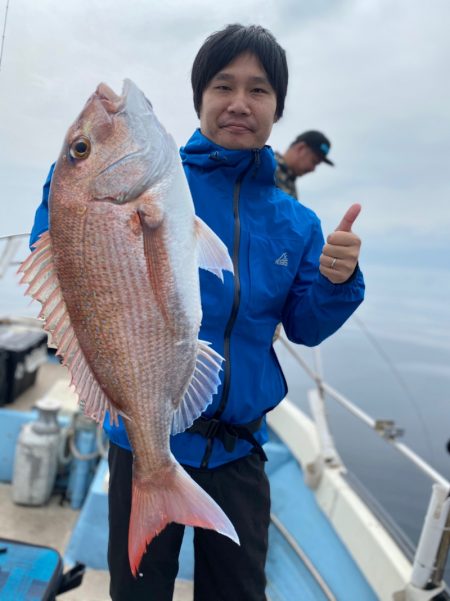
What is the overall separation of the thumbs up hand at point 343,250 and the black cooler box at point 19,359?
4805 millimetres

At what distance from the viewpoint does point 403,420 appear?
631 inches

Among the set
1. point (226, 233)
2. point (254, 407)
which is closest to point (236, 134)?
point (226, 233)

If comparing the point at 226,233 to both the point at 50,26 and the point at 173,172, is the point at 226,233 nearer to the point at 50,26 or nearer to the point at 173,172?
the point at 173,172

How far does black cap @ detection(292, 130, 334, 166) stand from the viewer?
427 cm

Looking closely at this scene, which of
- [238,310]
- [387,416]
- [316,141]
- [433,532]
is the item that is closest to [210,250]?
[238,310]

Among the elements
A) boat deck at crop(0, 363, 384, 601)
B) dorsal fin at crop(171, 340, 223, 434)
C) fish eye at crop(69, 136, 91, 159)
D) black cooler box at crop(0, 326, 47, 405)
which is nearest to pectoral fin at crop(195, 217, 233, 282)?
dorsal fin at crop(171, 340, 223, 434)

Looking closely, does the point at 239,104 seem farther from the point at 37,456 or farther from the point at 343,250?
the point at 37,456

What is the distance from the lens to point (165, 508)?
4.68 ft

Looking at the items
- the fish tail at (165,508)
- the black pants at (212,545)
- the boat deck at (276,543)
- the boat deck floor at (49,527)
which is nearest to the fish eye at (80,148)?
the fish tail at (165,508)

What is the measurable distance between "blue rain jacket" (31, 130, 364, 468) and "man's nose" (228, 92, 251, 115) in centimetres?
14

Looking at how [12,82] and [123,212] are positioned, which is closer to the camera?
[123,212]

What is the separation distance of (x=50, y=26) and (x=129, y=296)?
3.16 ft

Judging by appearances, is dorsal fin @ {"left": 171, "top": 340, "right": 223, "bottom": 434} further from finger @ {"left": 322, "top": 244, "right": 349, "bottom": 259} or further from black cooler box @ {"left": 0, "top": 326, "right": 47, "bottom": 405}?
black cooler box @ {"left": 0, "top": 326, "right": 47, "bottom": 405}

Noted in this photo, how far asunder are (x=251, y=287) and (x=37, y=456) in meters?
3.20
